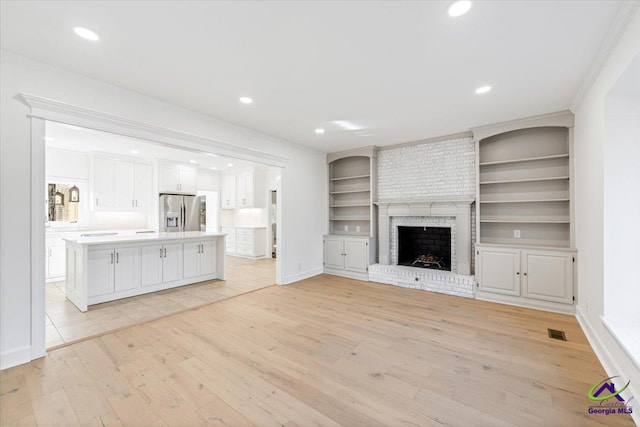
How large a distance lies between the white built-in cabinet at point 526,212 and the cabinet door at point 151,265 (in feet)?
17.4

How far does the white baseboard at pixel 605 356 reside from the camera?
1.81 meters

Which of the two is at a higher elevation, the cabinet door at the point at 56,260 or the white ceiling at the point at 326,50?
the white ceiling at the point at 326,50

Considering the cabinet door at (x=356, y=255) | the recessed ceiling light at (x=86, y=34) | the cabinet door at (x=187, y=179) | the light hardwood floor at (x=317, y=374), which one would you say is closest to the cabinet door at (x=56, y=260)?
the cabinet door at (x=187, y=179)

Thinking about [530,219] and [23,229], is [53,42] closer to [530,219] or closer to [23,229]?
[23,229]

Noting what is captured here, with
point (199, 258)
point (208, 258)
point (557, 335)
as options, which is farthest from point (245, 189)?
point (557, 335)

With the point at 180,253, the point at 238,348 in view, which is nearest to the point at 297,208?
the point at 180,253

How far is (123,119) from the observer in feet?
9.93

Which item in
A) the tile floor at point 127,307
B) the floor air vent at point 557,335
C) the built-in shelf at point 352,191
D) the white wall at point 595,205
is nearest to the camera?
the white wall at point 595,205

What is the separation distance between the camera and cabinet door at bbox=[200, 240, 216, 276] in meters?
5.27

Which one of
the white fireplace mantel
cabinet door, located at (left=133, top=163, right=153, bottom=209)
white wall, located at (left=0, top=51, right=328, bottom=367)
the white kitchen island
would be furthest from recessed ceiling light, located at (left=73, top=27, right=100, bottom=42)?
cabinet door, located at (left=133, top=163, right=153, bottom=209)

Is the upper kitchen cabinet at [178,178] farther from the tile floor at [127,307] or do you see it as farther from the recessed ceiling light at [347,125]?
the recessed ceiling light at [347,125]

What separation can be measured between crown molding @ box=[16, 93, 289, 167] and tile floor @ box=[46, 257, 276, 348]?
2.27 meters

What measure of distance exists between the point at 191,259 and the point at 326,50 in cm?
434

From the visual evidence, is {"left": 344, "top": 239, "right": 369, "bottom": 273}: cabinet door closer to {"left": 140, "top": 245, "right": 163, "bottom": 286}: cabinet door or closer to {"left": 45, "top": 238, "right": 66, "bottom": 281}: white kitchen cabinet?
{"left": 140, "top": 245, "right": 163, "bottom": 286}: cabinet door
